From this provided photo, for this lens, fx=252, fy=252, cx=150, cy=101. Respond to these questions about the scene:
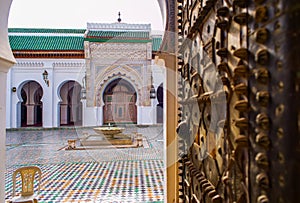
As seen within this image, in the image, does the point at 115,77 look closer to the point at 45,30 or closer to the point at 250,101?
the point at 45,30

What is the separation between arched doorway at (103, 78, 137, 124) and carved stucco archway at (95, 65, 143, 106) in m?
1.11

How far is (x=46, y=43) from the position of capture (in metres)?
10.6

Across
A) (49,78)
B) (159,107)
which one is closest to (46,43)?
(49,78)

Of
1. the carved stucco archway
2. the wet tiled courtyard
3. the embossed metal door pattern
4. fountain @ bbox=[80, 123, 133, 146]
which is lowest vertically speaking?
the wet tiled courtyard

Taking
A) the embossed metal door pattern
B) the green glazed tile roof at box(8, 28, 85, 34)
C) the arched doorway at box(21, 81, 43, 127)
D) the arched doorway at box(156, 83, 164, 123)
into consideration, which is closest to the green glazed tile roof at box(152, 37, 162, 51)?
the arched doorway at box(156, 83, 164, 123)

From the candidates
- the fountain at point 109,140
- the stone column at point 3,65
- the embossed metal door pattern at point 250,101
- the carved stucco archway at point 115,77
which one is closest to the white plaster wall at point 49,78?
the carved stucco archway at point 115,77

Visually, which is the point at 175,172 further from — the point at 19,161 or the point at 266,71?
the point at 19,161

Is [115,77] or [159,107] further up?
[115,77]

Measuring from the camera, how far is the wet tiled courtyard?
2.75 m

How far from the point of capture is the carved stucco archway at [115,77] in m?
10.1

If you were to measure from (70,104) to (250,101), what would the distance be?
1230 centimetres

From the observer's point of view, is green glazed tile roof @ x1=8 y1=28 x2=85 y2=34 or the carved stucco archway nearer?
the carved stucco archway

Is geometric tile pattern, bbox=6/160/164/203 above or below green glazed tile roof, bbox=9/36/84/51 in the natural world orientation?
below

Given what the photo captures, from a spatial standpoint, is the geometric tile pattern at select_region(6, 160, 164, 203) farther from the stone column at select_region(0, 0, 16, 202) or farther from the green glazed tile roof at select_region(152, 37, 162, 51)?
the green glazed tile roof at select_region(152, 37, 162, 51)
